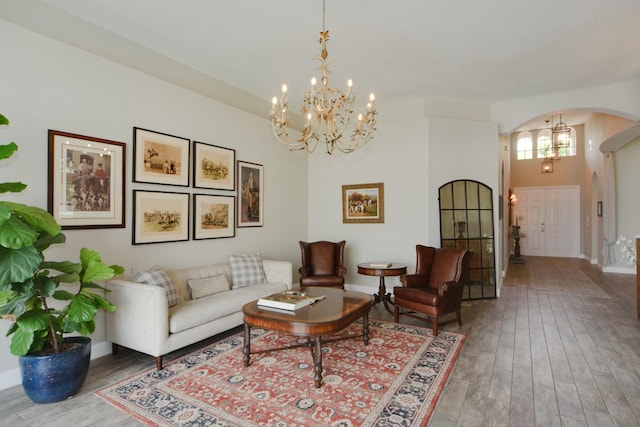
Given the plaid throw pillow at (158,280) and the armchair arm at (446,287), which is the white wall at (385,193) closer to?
the armchair arm at (446,287)

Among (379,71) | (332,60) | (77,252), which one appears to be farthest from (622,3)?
(77,252)

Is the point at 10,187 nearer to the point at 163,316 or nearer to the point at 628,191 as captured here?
the point at 163,316

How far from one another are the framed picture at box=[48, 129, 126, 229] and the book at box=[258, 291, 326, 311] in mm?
1828

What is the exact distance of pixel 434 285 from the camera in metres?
4.69

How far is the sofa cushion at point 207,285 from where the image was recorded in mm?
3998

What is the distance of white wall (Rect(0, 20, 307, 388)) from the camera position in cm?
295

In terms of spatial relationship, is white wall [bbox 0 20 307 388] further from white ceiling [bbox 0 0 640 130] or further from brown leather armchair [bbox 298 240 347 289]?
brown leather armchair [bbox 298 240 347 289]

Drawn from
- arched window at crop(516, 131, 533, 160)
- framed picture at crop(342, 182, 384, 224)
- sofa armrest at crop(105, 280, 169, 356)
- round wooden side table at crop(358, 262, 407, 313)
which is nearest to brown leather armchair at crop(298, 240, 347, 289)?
round wooden side table at crop(358, 262, 407, 313)

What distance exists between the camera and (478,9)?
10.6 ft

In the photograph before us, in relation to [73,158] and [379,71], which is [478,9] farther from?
[73,158]

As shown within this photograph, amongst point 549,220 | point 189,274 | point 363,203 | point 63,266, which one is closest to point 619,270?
point 549,220

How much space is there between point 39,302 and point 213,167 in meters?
2.62

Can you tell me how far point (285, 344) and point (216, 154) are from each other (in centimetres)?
276

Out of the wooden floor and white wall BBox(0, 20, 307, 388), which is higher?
white wall BBox(0, 20, 307, 388)
